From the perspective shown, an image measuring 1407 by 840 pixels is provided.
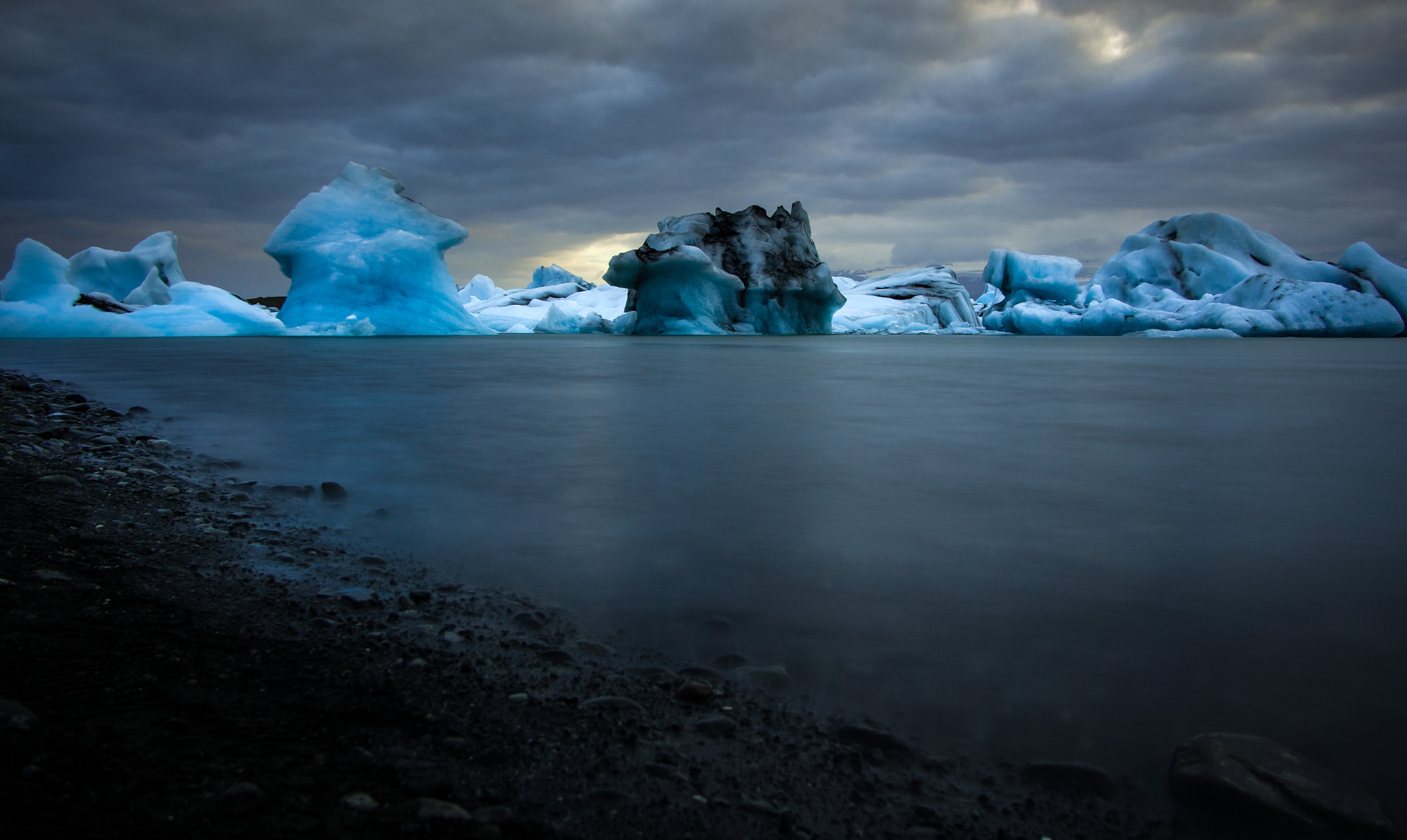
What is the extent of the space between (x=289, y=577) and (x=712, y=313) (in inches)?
1156

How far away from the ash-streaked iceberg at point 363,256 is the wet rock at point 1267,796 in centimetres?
2536

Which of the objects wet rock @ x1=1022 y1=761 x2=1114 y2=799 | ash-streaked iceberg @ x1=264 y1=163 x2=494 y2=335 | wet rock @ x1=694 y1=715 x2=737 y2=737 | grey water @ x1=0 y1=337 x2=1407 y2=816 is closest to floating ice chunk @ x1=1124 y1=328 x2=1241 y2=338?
grey water @ x1=0 y1=337 x2=1407 y2=816

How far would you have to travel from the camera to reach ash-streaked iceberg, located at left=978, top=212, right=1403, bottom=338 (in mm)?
31219

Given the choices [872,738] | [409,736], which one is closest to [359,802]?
[409,736]

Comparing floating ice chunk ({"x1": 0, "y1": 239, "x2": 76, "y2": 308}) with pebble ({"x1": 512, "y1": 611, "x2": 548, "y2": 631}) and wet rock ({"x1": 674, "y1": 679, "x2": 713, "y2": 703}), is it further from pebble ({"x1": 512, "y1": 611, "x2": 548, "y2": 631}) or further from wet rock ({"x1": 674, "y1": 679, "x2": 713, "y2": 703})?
wet rock ({"x1": 674, "y1": 679, "x2": 713, "y2": 703})

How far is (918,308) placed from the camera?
43.3 m

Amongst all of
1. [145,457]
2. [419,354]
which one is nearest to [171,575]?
[145,457]

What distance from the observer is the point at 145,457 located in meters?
3.90

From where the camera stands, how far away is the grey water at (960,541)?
1.55 meters

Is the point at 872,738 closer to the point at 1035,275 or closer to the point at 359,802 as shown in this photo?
the point at 359,802

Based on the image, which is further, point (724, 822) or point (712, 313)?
point (712, 313)

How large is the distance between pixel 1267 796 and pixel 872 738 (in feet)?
2.08

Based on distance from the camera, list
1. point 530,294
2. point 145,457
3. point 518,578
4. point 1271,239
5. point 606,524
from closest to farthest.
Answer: point 518,578, point 606,524, point 145,457, point 1271,239, point 530,294

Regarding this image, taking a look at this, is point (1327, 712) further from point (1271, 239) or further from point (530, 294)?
point (530, 294)
